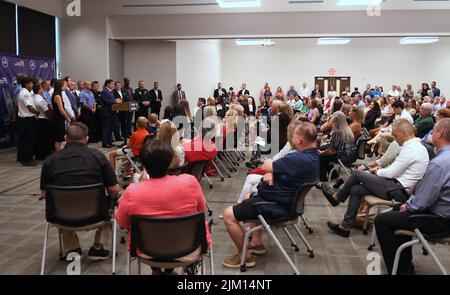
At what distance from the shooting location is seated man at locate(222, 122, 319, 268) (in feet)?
10.9

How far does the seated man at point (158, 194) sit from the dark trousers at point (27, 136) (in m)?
6.15

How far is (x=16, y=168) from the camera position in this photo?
7.66 meters

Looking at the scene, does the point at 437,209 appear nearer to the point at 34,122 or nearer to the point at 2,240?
the point at 2,240

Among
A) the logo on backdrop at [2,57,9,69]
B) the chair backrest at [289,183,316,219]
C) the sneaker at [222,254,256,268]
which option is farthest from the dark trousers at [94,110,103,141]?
the chair backrest at [289,183,316,219]

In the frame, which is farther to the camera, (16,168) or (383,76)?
(383,76)

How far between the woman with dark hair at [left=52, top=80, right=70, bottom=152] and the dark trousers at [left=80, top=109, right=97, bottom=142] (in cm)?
216

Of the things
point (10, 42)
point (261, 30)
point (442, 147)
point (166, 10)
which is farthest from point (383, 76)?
point (442, 147)

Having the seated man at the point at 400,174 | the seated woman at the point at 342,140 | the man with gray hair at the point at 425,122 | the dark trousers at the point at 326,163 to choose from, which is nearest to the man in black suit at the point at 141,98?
the dark trousers at the point at 326,163

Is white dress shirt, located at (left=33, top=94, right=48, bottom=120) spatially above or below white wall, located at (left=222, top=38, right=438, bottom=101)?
below

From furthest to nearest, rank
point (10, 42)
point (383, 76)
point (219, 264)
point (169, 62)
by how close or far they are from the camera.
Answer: point (383, 76)
point (169, 62)
point (10, 42)
point (219, 264)

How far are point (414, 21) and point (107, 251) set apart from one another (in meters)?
11.3

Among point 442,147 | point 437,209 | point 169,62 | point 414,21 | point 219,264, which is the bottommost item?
point 219,264

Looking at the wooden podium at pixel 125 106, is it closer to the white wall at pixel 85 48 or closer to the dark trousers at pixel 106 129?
the dark trousers at pixel 106 129

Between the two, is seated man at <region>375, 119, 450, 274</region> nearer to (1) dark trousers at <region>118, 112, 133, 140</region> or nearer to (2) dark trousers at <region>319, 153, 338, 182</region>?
(2) dark trousers at <region>319, 153, 338, 182</region>
